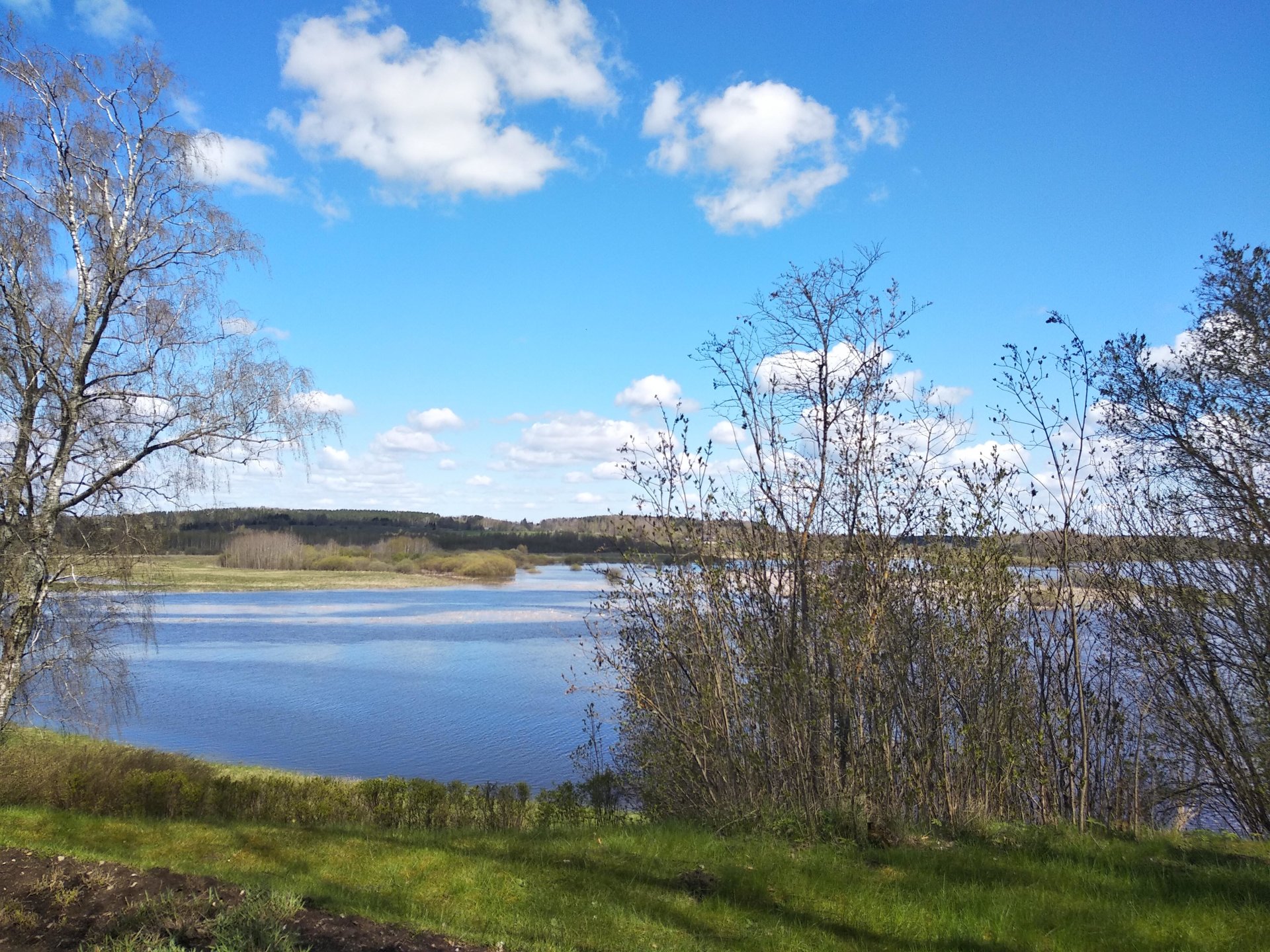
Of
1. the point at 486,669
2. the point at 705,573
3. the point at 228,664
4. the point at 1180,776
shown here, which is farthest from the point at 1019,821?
the point at 228,664

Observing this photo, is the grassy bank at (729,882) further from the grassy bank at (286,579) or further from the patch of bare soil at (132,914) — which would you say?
the grassy bank at (286,579)

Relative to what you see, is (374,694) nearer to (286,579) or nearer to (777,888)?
(777,888)

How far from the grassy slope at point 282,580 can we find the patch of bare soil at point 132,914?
2417 inches

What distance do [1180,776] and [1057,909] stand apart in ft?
22.1

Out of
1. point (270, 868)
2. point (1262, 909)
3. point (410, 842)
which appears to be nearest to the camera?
point (1262, 909)

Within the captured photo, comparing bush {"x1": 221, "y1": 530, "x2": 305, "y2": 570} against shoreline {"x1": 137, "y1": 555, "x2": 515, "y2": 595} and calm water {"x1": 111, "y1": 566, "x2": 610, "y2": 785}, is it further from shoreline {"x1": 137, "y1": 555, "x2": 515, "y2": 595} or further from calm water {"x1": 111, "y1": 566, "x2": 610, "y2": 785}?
calm water {"x1": 111, "y1": 566, "x2": 610, "y2": 785}

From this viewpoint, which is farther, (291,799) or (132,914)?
(291,799)

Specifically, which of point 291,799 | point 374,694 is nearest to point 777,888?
point 291,799

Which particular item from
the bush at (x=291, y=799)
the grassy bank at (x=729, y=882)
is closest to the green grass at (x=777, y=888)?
the grassy bank at (x=729, y=882)

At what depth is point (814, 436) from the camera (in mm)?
7996

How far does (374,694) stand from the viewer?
80.2 ft

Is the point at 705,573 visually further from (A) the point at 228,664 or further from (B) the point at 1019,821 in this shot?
(A) the point at 228,664

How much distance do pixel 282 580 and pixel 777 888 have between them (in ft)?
257

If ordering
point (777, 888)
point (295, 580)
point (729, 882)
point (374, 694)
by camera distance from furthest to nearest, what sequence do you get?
point (295, 580) → point (374, 694) → point (729, 882) → point (777, 888)
